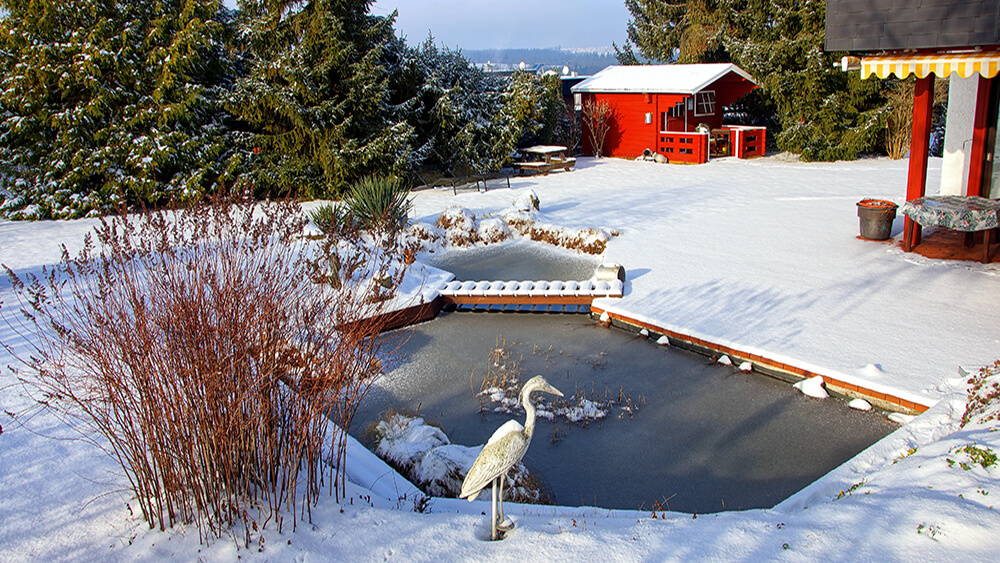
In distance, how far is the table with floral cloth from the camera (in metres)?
7.49

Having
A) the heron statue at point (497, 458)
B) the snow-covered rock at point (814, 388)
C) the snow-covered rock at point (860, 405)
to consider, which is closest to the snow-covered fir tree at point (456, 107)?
the snow-covered rock at point (814, 388)

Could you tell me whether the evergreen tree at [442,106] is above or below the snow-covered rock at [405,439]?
above

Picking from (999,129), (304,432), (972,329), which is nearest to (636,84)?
(999,129)

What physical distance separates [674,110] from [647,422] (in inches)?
611

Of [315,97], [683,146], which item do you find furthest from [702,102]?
[315,97]

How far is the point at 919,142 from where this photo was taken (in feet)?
26.8

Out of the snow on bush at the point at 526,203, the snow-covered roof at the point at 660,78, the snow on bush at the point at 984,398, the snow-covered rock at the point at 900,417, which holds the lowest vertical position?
the snow-covered rock at the point at 900,417

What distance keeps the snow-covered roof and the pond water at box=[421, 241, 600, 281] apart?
976cm

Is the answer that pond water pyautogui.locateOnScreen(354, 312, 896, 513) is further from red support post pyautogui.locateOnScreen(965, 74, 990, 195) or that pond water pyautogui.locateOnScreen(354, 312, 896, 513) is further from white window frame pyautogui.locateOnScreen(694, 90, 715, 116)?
white window frame pyautogui.locateOnScreen(694, 90, 715, 116)

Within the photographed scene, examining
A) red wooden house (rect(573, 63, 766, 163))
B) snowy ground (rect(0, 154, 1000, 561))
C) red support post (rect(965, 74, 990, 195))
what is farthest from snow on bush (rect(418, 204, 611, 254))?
red wooden house (rect(573, 63, 766, 163))

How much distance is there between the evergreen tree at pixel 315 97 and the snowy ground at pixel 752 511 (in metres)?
2.95

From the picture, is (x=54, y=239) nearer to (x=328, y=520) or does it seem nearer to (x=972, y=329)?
(x=328, y=520)

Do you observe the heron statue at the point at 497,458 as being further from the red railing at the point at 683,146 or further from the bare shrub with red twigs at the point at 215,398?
the red railing at the point at 683,146

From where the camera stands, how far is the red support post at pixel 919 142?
7.99 metres
